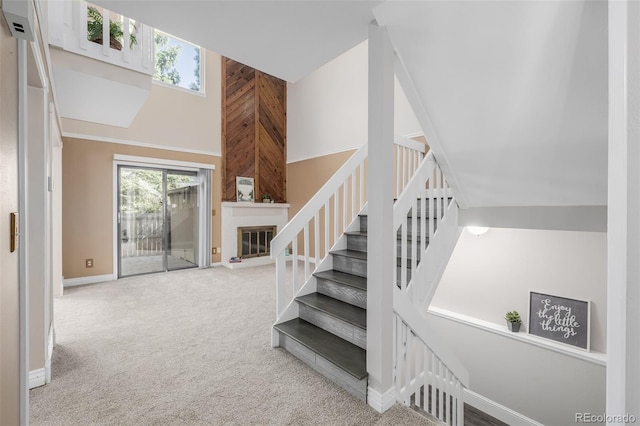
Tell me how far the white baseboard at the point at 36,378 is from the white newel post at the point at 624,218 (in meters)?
2.74

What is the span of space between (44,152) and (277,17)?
Result: 1680mm

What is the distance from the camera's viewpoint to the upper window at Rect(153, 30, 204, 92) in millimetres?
5172

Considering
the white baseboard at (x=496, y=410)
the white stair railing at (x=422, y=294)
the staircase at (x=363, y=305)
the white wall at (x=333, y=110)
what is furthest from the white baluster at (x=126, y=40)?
the white baseboard at (x=496, y=410)

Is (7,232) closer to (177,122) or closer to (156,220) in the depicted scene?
(156,220)

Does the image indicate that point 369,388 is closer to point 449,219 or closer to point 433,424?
point 433,424

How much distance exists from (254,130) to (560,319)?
5.68 meters

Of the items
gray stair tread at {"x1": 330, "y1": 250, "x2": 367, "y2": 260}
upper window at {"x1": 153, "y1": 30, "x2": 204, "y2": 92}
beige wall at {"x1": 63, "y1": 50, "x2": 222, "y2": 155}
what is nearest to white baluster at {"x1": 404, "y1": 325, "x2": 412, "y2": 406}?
gray stair tread at {"x1": 330, "y1": 250, "x2": 367, "y2": 260}

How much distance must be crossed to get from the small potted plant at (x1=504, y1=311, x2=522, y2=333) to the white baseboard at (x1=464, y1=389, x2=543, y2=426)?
0.97 m

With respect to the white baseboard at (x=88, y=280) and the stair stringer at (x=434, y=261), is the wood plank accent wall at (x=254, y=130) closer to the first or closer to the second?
the white baseboard at (x=88, y=280)

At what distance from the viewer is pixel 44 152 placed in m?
1.89

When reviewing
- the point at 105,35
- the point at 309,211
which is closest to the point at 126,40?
the point at 105,35

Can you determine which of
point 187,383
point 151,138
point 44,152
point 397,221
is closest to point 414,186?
point 397,221

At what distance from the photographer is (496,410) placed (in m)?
3.70

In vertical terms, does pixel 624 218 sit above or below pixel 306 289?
above
